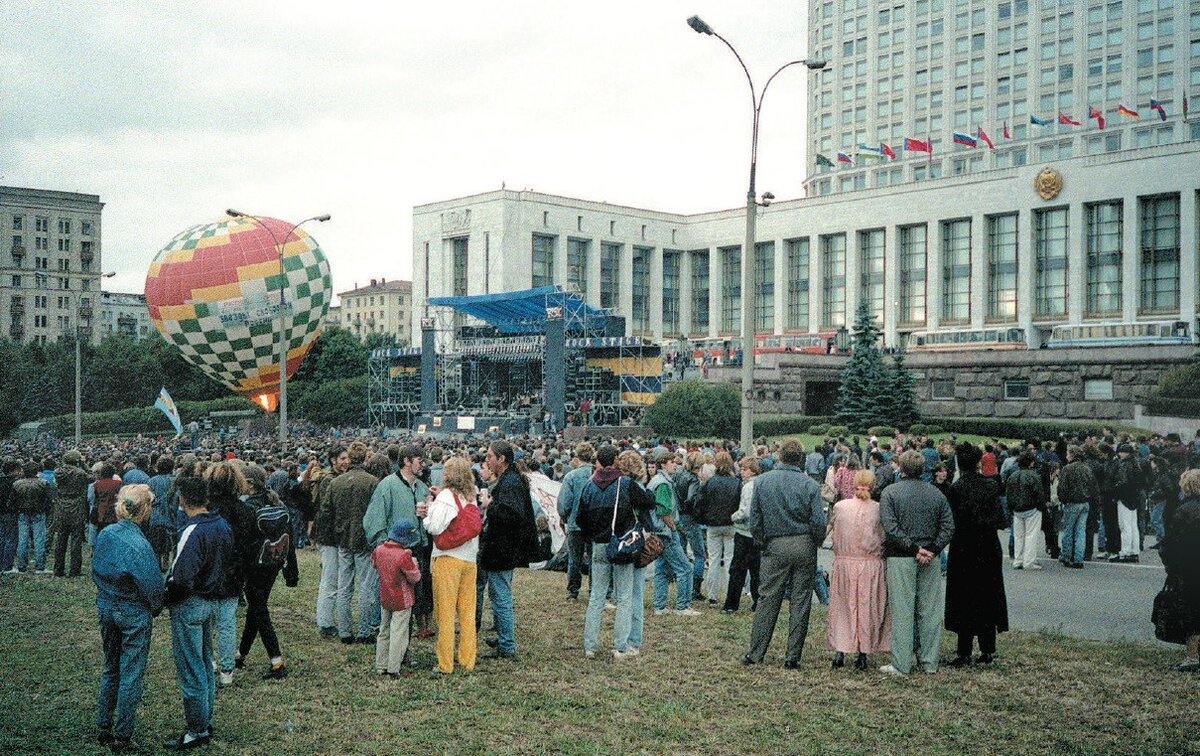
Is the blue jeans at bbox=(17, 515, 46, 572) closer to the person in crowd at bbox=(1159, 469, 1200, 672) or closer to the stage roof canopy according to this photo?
the person in crowd at bbox=(1159, 469, 1200, 672)

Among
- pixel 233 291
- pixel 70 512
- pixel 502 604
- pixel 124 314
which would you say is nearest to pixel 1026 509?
pixel 502 604

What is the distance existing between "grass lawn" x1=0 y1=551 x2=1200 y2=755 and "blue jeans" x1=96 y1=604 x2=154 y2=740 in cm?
24

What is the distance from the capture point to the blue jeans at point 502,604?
364 inches


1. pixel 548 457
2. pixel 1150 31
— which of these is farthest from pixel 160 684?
pixel 1150 31

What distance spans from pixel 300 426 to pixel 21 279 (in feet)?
158

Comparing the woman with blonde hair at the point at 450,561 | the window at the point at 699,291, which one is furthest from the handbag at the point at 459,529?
the window at the point at 699,291

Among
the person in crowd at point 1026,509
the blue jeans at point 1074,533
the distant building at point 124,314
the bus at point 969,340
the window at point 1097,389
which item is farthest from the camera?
the distant building at point 124,314

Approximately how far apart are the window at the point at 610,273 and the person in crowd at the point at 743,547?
7203cm

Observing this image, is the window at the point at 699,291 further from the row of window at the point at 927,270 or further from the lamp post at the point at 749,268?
the lamp post at the point at 749,268

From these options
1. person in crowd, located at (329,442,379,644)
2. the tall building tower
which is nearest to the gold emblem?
the tall building tower

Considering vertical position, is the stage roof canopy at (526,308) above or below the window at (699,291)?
below

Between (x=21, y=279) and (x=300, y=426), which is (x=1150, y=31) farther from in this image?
(x=21, y=279)

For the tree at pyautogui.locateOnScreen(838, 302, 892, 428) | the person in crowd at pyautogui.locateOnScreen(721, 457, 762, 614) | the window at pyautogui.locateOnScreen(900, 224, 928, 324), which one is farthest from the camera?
the window at pyautogui.locateOnScreen(900, 224, 928, 324)

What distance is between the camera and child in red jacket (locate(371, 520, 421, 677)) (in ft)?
28.5
